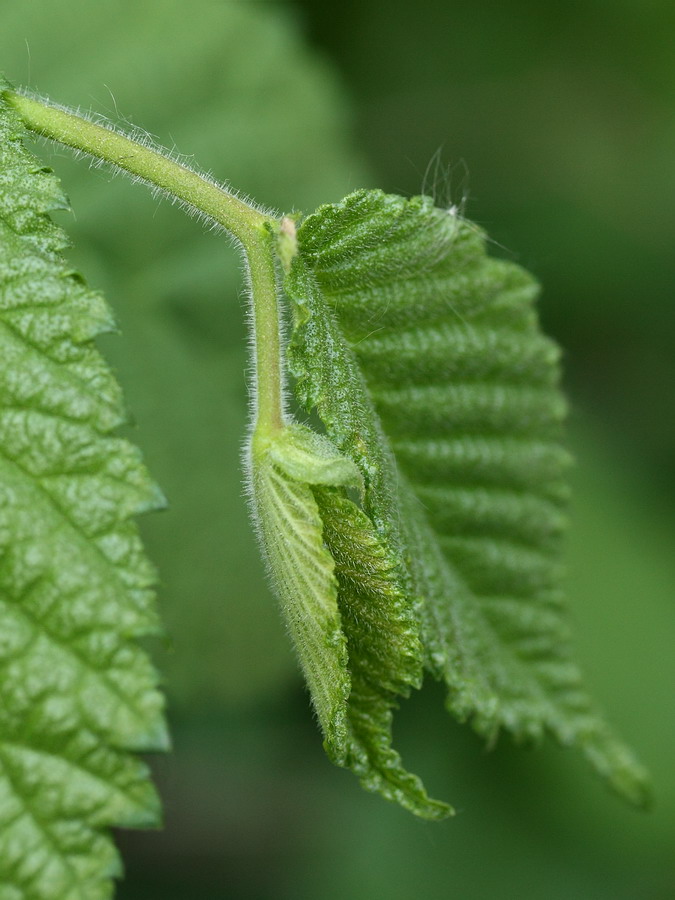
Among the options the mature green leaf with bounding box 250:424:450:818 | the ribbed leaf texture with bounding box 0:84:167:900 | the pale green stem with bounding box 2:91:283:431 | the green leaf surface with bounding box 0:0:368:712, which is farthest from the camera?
the green leaf surface with bounding box 0:0:368:712

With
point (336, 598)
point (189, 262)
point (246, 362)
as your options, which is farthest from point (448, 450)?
point (189, 262)

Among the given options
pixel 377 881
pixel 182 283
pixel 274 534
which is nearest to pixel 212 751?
pixel 377 881

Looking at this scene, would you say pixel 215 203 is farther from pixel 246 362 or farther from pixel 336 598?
pixel 246 362

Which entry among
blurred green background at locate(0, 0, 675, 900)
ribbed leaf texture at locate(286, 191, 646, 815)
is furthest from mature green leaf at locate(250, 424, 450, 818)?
blurred green background at locate(0, 0, 675, 900)

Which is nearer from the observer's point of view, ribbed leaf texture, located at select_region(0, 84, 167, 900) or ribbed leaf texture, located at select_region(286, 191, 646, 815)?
ribbed leaf texture, located at select_region(0, 84, 167, 900)

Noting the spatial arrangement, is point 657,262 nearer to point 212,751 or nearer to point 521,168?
point 521,168

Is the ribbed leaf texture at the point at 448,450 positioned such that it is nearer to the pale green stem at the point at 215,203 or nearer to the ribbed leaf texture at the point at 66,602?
the pale green stem at the point at 215,203

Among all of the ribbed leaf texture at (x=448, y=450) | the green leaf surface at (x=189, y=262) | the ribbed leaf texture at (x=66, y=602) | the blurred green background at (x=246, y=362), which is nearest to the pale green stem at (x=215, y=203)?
the ribbed leaf texture at (x=448, y=450)

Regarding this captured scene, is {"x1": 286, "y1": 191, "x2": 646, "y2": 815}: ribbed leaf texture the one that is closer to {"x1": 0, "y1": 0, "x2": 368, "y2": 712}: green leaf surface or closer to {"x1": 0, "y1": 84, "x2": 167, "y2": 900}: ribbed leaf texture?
{"x1": 0, "y1": 84, "x2": 167, "y2": 900}: ribbed leaf texture
